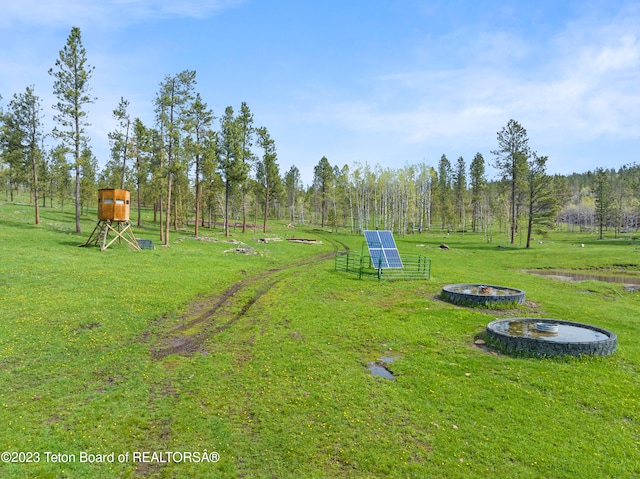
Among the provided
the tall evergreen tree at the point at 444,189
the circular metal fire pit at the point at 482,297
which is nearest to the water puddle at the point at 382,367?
the circular metal fire pit at the point at 482,297

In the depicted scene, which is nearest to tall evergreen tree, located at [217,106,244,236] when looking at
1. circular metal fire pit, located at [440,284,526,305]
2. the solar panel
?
the solar panel

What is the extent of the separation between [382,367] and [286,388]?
12.3ft

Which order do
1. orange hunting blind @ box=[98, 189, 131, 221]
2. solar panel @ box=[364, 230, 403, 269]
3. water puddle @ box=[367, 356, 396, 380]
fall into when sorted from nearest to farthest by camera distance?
1. water puddle @ box=[367, 356, 396, 380]
2. solar panel @ box=[364, 230, 403, 269]
3. orange hunting blind @ box=[98, 189, 131, 221]

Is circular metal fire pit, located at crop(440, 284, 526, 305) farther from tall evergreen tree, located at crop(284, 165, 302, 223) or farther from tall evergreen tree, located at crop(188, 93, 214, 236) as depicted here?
tall evergreen tree, located at crop(284, 165, 302, 223)

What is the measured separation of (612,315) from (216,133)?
49789mm

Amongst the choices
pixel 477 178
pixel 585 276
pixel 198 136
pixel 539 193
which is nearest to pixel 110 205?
pixel 198 136

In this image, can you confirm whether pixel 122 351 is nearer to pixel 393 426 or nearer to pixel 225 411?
pixel 225 411

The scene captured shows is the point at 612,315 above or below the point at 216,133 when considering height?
below

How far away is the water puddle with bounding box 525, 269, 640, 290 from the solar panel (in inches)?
648

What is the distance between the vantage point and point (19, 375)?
35.6 feet

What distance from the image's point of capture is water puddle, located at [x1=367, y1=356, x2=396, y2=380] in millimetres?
11983

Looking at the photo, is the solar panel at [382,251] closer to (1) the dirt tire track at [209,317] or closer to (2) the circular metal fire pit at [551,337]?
(1) the dirt tire track at [209,317]

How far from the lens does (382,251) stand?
31.4m

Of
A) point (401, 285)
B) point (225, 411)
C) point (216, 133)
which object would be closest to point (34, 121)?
point (216, 133)
